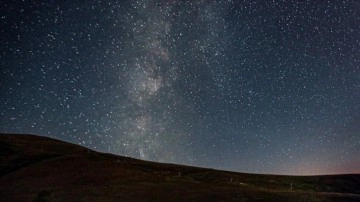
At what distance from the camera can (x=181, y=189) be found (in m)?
57.1

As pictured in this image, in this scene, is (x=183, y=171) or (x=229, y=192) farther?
(x=183, y=171)

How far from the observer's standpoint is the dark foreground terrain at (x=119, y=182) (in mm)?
51625

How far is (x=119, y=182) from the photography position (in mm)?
60469

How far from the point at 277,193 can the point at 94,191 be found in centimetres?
2798

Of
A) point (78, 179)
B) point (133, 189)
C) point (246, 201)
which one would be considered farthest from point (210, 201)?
point (78, 179)

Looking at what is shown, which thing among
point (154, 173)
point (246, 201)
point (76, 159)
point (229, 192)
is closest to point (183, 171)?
point (154, 173)

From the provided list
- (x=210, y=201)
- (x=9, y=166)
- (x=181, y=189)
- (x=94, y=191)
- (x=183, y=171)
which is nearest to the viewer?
(x=210, y=201)

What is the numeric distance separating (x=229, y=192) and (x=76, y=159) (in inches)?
1442

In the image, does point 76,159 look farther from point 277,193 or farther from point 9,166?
point 277,193

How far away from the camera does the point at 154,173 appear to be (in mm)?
75375

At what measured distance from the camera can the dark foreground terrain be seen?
5162cm

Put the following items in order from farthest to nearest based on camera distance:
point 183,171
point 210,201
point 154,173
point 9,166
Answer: point 183,171
point 154,173
point 9,166
point 210,201

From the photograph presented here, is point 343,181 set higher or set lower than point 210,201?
higher

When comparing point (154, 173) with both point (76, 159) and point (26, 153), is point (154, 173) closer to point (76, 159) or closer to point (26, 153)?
point (76, 159)
